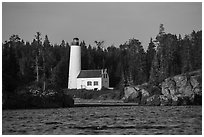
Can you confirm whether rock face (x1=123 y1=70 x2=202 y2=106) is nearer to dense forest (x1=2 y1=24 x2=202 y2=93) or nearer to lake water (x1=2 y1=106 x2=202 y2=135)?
dense forest (x1=2 y1=24 x2=202 y2=93)

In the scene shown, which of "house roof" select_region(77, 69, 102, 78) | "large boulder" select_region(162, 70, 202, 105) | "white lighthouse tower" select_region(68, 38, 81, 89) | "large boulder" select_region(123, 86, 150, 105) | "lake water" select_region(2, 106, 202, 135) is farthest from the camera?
"house roof" select_region(77, 69, 102, 78)

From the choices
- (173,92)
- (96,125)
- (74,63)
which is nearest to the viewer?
(96,125)

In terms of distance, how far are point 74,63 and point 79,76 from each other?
1143mm

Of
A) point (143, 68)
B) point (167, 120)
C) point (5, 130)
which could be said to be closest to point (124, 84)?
point (143, 68)

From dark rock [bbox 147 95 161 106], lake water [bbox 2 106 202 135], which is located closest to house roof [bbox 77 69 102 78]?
dark rock [bbox 147 95 161 106]

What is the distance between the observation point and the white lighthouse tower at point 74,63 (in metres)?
40.4

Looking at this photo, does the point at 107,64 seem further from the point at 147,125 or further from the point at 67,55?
the point at 147,125

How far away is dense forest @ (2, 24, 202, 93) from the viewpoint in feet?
115

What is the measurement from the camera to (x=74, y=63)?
4091 cm

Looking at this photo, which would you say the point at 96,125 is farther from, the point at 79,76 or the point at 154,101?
the point at 79,76

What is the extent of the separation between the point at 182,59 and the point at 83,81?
853 centimetres

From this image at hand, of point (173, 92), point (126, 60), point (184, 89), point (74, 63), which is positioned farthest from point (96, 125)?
point (126, 60)

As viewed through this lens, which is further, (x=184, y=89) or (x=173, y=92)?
(x=173, y=92)

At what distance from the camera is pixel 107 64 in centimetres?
4697
